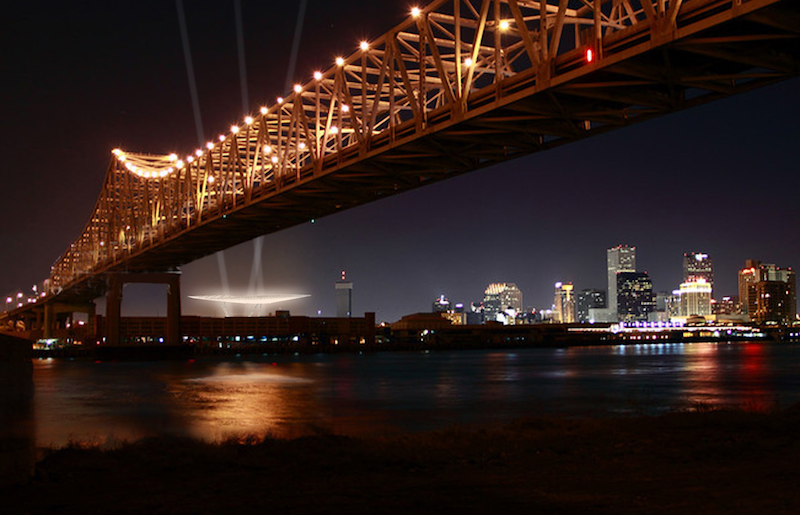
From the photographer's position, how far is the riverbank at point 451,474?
13141 millimetres

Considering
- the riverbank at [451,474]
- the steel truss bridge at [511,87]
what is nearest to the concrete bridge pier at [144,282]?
the steel truss bridge at [511,87]

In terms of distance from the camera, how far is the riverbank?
13141mm

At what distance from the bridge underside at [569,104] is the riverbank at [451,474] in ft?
33.6

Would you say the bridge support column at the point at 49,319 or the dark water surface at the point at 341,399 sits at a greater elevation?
the bridge support column at the point at 49,319

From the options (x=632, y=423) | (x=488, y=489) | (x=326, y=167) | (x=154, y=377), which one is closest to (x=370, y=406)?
(x=326, y=167)

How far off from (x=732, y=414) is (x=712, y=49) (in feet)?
33.0

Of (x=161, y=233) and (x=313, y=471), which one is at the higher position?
(x=161, y=233)

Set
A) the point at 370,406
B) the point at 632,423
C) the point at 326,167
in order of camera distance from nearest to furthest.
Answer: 1. the point at 632,423
2. the point at 370,406
3. the point at 326,167

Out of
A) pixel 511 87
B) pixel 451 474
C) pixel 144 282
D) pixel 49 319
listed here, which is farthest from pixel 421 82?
pixel 49 319

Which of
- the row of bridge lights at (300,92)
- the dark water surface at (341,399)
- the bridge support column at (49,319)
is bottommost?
the dark water surface at (341,399)

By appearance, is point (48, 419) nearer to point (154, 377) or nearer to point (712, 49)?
point (712, 49)

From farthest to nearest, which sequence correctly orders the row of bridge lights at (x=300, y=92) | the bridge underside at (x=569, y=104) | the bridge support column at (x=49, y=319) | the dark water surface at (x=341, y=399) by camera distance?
the bridge support column at (x=49, y=319) → the row of bridge lights at (x=300, y=92) → the dark water surface at (x=341, y=399) → the bridge underside at (x=569, y=104)

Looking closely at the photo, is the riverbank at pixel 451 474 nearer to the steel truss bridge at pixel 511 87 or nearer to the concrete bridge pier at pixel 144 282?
the steel truss bridge at pixel 511 87

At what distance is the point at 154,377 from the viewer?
73.9 m
